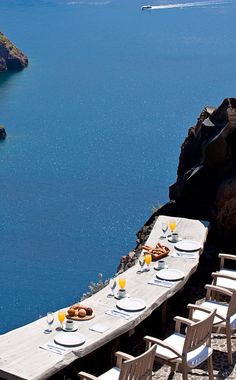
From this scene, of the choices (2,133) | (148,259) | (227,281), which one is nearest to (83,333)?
(148,259)

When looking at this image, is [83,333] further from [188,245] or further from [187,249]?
[188,245]

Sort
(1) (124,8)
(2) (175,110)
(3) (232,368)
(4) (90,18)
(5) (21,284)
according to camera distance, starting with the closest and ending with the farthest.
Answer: (3) (232,368)
(5) (21,284)
(2) (175,110)
(4) (90,18)
(1) (124,8)

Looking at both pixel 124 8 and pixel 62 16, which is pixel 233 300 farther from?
pixel 124 8

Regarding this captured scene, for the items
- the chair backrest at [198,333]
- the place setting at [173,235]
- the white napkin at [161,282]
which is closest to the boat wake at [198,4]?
the place setting at [173,235]

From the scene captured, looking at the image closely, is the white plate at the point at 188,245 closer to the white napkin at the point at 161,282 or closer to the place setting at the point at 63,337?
the white napkin at the point at 161,282

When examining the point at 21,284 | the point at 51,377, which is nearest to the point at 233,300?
the point at 51,377

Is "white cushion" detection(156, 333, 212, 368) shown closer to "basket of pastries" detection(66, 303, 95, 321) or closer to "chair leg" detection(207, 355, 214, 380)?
"chair leg" detection(207, 355, 214, 380)

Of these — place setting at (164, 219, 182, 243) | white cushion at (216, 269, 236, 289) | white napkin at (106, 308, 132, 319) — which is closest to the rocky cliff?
place setting at (164, 219, 182, 243)
